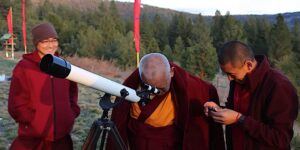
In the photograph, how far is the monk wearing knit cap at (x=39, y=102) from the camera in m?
3.29

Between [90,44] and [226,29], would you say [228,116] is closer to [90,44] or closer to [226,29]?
[90,44]

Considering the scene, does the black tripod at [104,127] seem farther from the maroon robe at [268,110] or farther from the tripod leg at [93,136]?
the maroon robe at [268,110]

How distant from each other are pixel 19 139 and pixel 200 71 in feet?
67.5

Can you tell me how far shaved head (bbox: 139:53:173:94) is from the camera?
2809mm

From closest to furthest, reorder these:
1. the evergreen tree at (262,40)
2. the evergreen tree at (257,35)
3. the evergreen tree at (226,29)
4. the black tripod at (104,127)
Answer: the black tripod at (104,127) → the evergreen tree at (262,40) → the evergreen tree at (257,35) → the evergreen tree at (226,29)

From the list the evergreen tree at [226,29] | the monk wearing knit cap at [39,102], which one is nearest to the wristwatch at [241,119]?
the monk wearing knit cap at [39,102]

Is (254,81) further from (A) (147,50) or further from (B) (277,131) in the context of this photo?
(A) (147,50)

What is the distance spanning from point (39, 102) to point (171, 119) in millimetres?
1040

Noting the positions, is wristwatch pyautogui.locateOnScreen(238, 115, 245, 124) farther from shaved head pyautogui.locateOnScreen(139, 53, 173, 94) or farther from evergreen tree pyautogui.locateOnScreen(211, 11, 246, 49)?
evergreen tree pyautogui.locateOnScreen(211, 11, 246, 49)

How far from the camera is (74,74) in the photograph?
216 cm

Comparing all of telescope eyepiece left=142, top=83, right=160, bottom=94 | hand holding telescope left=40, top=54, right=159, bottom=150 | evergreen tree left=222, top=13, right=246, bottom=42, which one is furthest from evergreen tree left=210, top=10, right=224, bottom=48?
hand holding telescope left=40, top=54, right=159, bottom=150

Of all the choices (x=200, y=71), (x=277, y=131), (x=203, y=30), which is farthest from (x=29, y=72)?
(x=203, y=30)

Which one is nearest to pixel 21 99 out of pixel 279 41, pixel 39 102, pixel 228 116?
pixel 39 102

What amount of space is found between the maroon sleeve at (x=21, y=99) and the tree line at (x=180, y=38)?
65.6 ft
